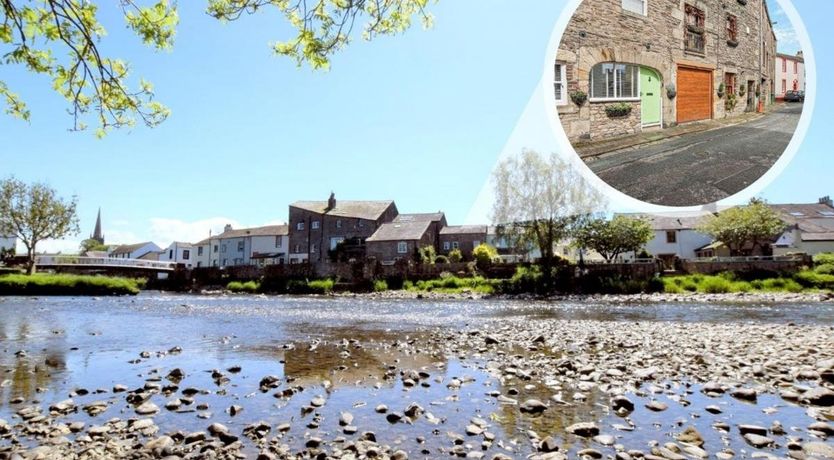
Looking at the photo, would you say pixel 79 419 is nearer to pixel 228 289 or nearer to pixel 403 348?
pixel 403 348

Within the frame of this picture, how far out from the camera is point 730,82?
7.35 metres

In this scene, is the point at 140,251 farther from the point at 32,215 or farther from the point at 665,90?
the point at 665,90

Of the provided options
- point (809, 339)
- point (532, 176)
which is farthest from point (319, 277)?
point (809, 339)

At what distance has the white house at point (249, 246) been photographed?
68250mm

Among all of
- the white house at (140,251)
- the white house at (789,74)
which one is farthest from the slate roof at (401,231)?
the white house at (140,251)

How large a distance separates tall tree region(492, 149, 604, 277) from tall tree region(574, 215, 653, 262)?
289 centimetres

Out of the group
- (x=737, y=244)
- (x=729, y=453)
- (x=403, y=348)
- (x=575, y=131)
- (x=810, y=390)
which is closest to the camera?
(x=729, y=453)

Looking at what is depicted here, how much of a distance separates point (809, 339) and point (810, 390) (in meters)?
5.67

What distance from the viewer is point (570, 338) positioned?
10.3 m

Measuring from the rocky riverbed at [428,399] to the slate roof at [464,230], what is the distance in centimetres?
4990

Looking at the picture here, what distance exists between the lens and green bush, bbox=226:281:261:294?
45.4 m

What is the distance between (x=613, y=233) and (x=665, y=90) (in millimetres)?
38638

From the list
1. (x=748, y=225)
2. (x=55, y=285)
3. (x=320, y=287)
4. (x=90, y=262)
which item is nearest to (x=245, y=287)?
(x=320, y=287)

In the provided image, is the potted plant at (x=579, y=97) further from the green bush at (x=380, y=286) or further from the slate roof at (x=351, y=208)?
the slate roof at (x=351, y=208)
